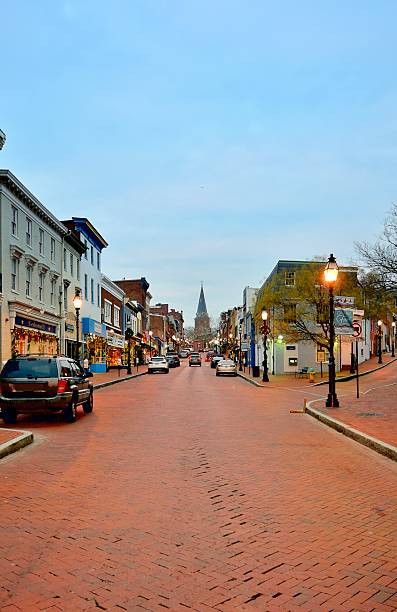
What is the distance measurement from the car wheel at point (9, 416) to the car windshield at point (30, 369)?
2.73 feet

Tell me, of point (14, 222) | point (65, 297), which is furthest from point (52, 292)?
point (14, 222)

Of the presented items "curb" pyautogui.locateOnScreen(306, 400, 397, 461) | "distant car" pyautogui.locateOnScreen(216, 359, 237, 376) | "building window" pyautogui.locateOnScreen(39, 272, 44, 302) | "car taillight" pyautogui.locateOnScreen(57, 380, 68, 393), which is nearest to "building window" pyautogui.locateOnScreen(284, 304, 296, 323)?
"distant car" pyautogui.locateOnScreen(216, 359, 237, 376)

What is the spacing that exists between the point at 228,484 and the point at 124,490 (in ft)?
4.73

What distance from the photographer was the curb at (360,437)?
437 inches

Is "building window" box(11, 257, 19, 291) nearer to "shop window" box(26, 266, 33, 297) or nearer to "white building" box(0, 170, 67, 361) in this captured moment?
"white building" box(0, 170, 67, 361)

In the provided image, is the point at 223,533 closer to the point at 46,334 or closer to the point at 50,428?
the point at 50,428

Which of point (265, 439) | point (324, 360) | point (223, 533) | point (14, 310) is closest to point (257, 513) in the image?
point (223, 533)

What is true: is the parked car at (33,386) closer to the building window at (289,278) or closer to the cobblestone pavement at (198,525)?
the cobblestone pavement at (198,525)

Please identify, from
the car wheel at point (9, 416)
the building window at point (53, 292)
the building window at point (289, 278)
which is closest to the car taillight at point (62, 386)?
the car wheel at point (9, 416)

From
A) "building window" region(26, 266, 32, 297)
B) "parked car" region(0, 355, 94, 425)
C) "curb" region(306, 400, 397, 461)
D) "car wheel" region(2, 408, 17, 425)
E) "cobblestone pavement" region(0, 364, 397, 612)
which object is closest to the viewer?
"cobblestone pavement" region(0, 364, 397, 612)

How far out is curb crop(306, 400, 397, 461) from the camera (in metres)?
11.1

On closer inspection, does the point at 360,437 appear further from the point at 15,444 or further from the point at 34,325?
the point at 34,325

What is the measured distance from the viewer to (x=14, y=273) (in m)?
33.3

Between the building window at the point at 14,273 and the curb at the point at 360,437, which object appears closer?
the curb at the point at 360,437
